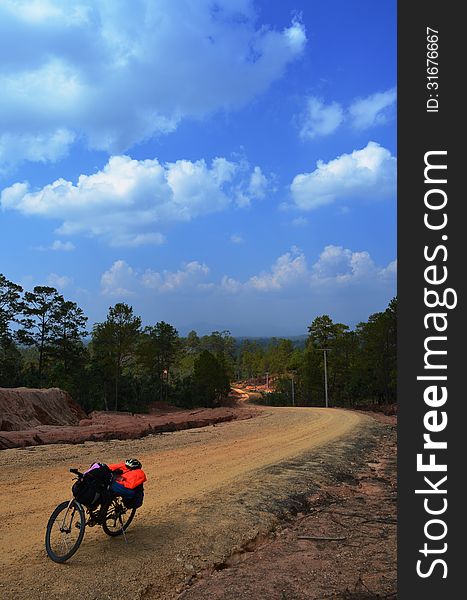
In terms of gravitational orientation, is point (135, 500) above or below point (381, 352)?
below

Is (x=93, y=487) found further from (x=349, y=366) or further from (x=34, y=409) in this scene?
(x=349, y=366)

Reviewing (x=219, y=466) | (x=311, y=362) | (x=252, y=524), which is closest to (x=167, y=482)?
(x=219, y=466)

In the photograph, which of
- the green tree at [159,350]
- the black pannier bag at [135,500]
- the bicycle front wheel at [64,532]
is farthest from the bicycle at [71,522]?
the green tree at [159,350]

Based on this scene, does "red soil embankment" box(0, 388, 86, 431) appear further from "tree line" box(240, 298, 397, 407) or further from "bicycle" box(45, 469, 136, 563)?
"tree line" box(240, 298, 397, 407)

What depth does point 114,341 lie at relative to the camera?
46.6m

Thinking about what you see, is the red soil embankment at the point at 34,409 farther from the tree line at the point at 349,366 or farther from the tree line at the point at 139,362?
the tree line at the point at 349,366

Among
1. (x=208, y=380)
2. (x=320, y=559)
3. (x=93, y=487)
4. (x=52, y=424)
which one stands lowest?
(x=52, y=424)

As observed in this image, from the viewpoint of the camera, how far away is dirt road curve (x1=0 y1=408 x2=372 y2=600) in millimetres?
6223

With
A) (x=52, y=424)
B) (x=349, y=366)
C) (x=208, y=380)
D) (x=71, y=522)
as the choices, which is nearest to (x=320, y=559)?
(x=71, y=522)

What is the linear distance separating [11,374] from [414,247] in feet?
143

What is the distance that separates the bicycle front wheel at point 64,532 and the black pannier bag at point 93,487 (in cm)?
15

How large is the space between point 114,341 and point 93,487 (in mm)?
40811

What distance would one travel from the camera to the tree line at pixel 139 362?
45031 mm

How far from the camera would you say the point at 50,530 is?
6777 mm
